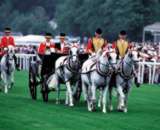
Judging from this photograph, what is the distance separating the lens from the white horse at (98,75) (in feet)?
72.0

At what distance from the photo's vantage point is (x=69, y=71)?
2378cm

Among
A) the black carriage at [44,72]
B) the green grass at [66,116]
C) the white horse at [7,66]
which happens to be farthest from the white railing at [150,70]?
the black carriage at [44,72]

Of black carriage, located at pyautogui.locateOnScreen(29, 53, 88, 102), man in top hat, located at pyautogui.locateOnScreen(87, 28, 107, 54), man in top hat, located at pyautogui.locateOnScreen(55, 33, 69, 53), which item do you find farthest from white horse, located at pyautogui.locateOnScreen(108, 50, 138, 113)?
man in top hat, located at pyautogui.locateOnScreen(55, 33, 69, 53)

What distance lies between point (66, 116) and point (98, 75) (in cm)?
211

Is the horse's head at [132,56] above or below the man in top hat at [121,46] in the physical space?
below

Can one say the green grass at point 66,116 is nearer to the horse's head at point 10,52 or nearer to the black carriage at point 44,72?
the black carriage at point 44,72

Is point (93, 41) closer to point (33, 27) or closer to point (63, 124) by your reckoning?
point (63, 124)

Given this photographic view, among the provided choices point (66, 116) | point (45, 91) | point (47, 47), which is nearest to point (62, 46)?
point (47, 47)

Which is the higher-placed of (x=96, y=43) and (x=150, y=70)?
(x=96, y=43)

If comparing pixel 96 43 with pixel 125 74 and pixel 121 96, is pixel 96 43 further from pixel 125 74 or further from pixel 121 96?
pixel 121 96

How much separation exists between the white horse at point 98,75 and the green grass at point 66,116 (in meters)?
0.37

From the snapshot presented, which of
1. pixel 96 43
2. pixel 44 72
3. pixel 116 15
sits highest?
pixel 116 15

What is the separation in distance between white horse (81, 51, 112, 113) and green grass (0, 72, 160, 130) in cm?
37

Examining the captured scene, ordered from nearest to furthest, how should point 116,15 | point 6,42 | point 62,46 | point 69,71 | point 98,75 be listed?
point 98,75 → point 69,71 → point 62,46 → point 6,42 → point 116,15
